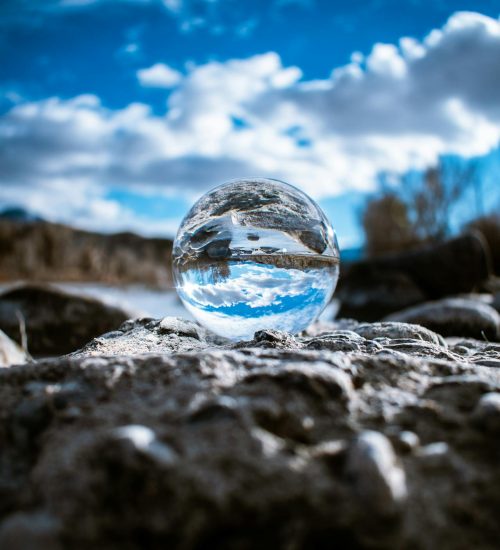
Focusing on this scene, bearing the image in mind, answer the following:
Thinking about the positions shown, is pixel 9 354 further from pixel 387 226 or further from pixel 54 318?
pixel 387 226

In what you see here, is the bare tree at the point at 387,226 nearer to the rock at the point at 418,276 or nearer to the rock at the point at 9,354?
the rock at the point at 418,276

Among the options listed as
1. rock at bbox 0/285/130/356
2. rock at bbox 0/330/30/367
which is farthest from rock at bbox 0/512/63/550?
rock at bbox 0/285/130/356

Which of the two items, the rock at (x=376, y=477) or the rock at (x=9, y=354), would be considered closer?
the rock at (x=376, y=477)

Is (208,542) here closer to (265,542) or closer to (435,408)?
(265,542)

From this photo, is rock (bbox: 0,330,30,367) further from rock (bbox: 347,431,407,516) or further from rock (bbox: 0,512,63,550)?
rock (bbox: 347,431,407,516)

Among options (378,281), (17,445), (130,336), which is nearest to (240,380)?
(17,445)

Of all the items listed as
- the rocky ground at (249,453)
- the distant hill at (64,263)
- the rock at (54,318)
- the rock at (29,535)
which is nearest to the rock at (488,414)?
the rocky ground at (249,453)
